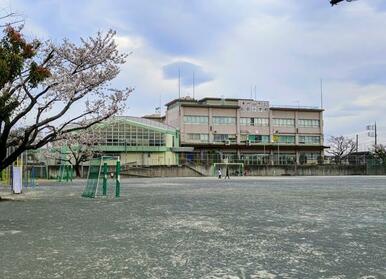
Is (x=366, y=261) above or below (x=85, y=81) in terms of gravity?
below

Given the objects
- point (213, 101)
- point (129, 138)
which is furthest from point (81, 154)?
point (213, 101)

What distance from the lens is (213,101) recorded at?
101750mm

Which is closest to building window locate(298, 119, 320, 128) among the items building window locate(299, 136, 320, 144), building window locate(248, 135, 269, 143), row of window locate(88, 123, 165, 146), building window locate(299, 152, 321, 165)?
building window locate(299, 136, 320, 144)

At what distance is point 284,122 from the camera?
103750mm

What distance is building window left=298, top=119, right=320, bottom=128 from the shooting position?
105 meters

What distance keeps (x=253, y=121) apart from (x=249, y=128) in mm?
1852

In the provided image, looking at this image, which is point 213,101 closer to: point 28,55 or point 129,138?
point 129,138

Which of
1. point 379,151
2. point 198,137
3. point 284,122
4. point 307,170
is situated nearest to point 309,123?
point 284,122

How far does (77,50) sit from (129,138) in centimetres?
5808

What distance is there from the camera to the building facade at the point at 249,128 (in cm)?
9669

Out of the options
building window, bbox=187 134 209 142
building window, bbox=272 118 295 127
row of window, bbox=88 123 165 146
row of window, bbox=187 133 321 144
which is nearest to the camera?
row of window, bbox=88 123 165 146

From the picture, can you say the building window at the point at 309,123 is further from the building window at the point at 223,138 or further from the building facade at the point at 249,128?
the building window at the point at 223,138

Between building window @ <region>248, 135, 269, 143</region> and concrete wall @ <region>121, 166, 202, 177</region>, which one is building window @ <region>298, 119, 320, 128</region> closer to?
building window @ <region>248, 135, 269, 143</region>

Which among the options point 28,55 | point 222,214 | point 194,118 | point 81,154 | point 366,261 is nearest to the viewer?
point 366,261
